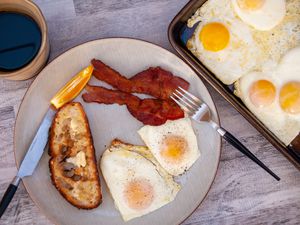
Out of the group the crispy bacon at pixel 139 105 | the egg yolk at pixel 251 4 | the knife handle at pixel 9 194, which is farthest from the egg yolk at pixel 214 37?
the knife handle at pixel 9 194

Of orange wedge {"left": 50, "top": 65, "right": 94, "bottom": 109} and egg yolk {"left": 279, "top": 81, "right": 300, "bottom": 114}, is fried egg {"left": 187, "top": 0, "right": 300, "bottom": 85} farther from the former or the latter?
orange wedge {"left": 50, "top": 65, "right": 94, "bottom": 109}

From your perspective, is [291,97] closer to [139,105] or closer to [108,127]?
[139,105]

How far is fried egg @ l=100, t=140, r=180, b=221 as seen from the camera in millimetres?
1754

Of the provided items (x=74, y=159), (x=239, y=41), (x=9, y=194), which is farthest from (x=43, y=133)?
(x=239, y=41)

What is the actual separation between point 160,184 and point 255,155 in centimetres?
43

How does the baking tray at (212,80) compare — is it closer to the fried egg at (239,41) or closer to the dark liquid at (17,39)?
the fried egg at (239,41)

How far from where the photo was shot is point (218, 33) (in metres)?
1.79

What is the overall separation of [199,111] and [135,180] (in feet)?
1.24

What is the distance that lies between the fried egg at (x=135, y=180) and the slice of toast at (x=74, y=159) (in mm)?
65

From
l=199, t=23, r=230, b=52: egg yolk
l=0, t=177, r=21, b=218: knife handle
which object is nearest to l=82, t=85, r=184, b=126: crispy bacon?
l=199, t=23, r=230, b=52: egg yolk

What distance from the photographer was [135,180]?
1.77 meters

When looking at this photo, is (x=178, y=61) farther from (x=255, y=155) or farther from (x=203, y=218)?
(x=203, y=218)

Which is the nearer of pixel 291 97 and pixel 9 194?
pixel 9 194

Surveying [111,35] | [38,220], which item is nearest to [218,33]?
[111,35]
